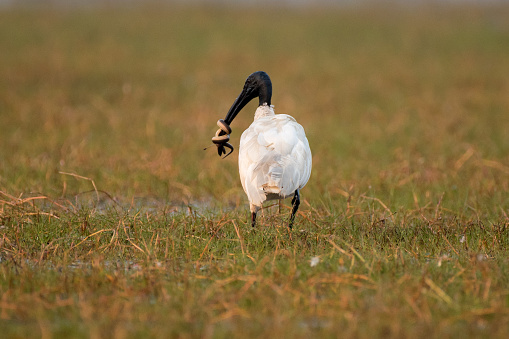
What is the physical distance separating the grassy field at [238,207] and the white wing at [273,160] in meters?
0.33

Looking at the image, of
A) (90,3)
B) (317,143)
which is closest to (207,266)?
(317,143)

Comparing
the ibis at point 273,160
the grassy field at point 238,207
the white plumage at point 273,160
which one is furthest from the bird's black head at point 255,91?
the grassy field at point 238,207

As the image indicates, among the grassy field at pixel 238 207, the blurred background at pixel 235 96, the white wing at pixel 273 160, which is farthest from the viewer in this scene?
the blurred background at pixel 235 96

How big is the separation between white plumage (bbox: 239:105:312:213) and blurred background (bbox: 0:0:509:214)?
3.53ft

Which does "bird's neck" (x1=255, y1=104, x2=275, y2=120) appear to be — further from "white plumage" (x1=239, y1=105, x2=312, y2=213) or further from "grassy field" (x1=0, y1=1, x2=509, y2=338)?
"grassy field" (x1=0, y1=1, x2=509, y2=338)

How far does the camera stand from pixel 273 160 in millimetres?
4891

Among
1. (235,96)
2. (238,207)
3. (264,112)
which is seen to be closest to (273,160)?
(264,112)

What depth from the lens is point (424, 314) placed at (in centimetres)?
359

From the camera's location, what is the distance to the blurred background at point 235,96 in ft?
24.1

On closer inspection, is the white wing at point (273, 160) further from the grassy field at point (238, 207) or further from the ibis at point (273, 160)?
the grassy field at point (238, 207)

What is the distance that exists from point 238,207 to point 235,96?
8.27m

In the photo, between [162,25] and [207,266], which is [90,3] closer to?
[162,25]

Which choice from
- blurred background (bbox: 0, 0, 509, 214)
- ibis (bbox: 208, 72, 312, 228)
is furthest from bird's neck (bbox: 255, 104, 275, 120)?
blurred background (bbox: 0, 0, 509, 214)

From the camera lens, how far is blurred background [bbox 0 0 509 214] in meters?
7.34
